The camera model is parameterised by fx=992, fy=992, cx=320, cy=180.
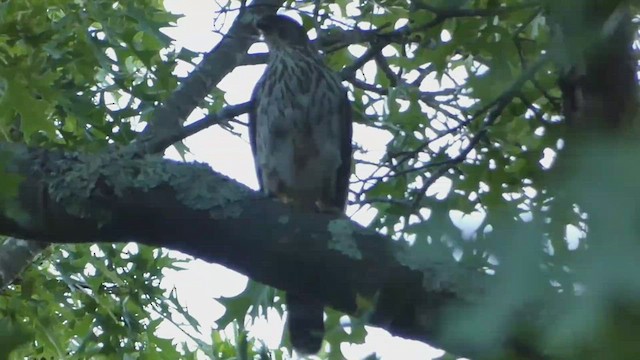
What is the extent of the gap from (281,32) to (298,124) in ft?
1.50

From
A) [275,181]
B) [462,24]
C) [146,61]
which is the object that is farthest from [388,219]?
[275,181]

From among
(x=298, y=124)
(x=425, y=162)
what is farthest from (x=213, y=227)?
(x=298, y=124)

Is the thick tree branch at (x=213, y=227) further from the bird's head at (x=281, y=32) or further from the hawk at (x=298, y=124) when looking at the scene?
the bird's head at (x=281, y=32)

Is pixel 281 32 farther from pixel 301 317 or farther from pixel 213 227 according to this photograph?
pixel 213 227

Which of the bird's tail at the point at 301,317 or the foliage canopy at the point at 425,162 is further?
the bird's tail at the point at 301,317

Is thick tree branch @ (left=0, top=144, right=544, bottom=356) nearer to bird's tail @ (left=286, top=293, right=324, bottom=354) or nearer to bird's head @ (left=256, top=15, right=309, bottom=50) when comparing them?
bird's tail @ (left=286, top=293, right=324, bottom=354)

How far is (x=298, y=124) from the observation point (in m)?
4.07

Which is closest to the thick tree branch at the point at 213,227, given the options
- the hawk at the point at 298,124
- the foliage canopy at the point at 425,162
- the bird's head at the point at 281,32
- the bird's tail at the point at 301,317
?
the foliage canopy at the point at 425,162

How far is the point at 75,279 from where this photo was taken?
4098 millimetres

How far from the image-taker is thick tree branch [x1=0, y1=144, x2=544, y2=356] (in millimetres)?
2014

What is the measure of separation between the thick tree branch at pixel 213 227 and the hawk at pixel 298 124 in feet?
5.79

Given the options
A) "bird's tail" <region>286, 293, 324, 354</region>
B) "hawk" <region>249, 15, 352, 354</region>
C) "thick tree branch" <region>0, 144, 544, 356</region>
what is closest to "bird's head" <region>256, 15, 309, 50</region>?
"hawk" <region>249, 15, 352, 354</region>

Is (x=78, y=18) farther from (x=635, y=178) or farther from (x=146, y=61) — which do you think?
(x=635, y=178)

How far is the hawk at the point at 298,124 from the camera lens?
13.3 ft
